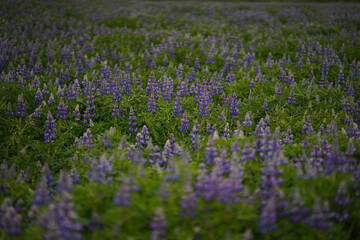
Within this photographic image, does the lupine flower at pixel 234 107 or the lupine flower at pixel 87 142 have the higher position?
the lupine flower at pixel 234 107

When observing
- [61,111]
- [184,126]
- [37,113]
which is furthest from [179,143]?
[37,113]

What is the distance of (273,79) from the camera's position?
7344 millimetres

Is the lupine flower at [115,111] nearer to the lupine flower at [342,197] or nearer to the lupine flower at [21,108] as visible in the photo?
the lupine flower at [21,108]

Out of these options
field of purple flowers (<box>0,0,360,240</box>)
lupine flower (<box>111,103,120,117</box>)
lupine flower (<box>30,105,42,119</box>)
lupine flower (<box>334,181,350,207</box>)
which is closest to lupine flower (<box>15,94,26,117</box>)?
field of purple flowers (<box>0,0,360,240</box>)

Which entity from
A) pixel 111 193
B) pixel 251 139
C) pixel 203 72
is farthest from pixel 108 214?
pixel 203 72

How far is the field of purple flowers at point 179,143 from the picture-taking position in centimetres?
279

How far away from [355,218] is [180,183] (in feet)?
5.90

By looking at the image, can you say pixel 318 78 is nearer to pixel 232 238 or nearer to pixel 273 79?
pixel 273 79

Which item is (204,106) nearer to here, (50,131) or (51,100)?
(50,131)

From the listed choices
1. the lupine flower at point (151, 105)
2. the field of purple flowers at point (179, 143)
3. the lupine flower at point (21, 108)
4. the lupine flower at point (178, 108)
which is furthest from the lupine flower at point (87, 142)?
the lupine flower at point (178, 108)

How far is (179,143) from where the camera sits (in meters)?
5.26

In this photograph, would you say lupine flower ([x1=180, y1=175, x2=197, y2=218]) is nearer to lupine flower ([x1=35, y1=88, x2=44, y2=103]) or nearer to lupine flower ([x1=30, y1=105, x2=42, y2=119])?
lupine flower ([x1=30, y1=105, x2=42, y2=119])

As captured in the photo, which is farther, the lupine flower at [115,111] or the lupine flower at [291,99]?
the lupine flower at [291,99]

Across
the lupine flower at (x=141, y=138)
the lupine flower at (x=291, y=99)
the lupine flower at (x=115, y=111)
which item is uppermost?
the lupine flower at (x=291, y=99)
